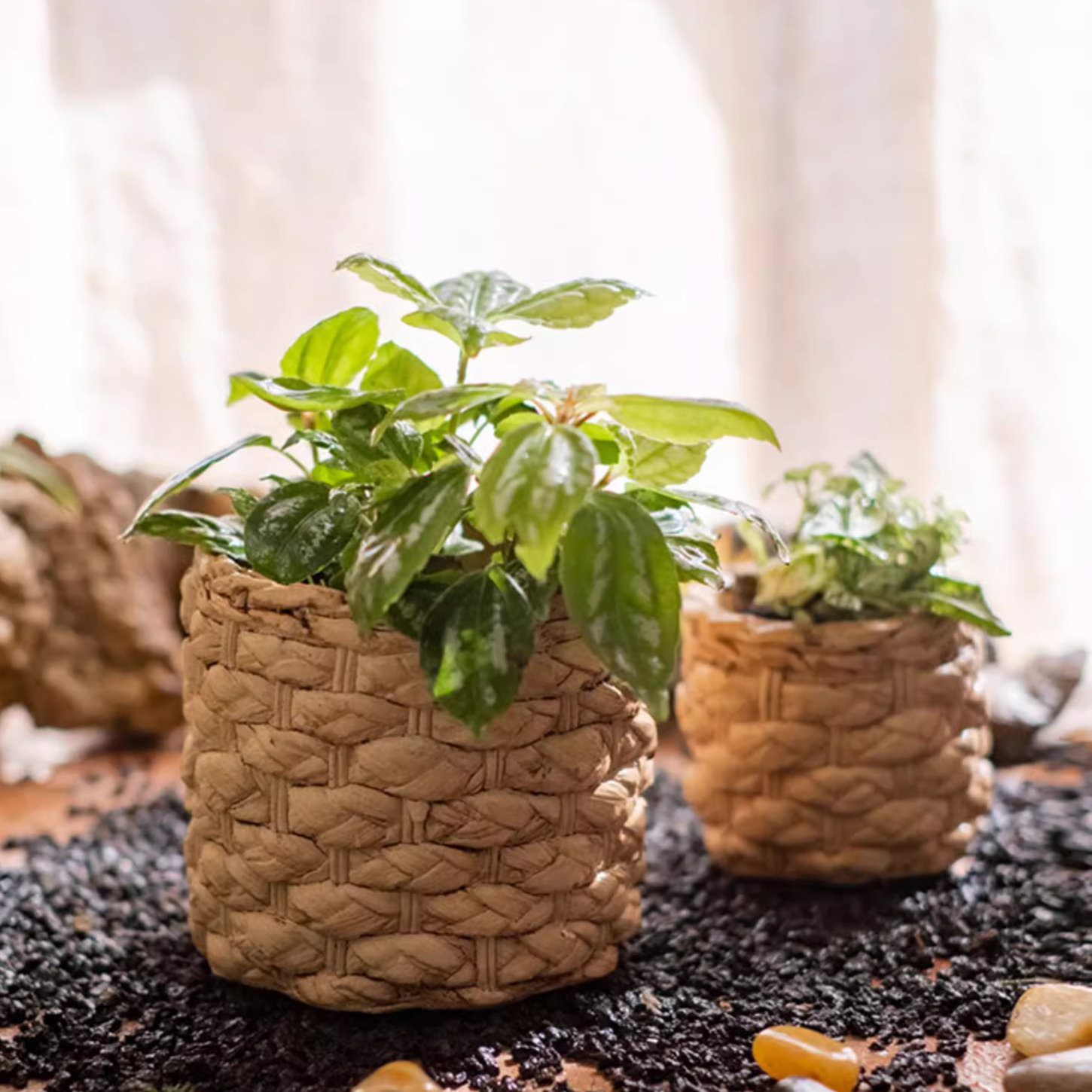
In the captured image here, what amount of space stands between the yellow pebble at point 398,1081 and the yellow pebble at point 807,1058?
22 cm

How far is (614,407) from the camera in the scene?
0.94 meters

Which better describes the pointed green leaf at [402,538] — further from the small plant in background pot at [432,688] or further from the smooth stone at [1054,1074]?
the smooth stone at [1054,1074]

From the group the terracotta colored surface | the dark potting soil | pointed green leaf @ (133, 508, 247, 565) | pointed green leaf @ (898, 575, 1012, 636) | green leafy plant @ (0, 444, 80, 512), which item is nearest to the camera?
the dark potting soil

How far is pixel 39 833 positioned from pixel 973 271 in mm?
1442

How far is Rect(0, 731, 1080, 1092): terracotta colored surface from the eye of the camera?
151cm

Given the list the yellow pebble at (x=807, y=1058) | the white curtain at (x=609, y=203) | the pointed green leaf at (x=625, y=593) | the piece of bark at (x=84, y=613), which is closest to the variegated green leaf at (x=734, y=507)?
the pointed green leaf at (x=625, y=593)

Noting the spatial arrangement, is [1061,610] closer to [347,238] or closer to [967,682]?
[967,682]

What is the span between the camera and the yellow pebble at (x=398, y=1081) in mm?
861

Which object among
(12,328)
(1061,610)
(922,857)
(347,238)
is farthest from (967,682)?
(12,328)

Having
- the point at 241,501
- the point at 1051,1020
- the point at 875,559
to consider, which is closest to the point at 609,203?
the point at 875,559

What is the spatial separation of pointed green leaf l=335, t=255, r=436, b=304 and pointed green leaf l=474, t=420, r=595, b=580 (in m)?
0.19

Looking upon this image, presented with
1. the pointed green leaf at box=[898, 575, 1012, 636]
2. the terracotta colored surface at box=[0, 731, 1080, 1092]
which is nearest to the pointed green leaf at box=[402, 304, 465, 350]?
the pointed green leaf at box=[898, 575, 1012, 636]

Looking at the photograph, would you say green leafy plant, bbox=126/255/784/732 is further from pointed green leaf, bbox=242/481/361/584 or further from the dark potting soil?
the dark potting soil

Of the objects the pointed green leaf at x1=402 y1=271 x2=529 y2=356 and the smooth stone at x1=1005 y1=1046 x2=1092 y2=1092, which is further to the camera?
the pointed green leaf at x1=402 y1=271 x2=529 y2=356
